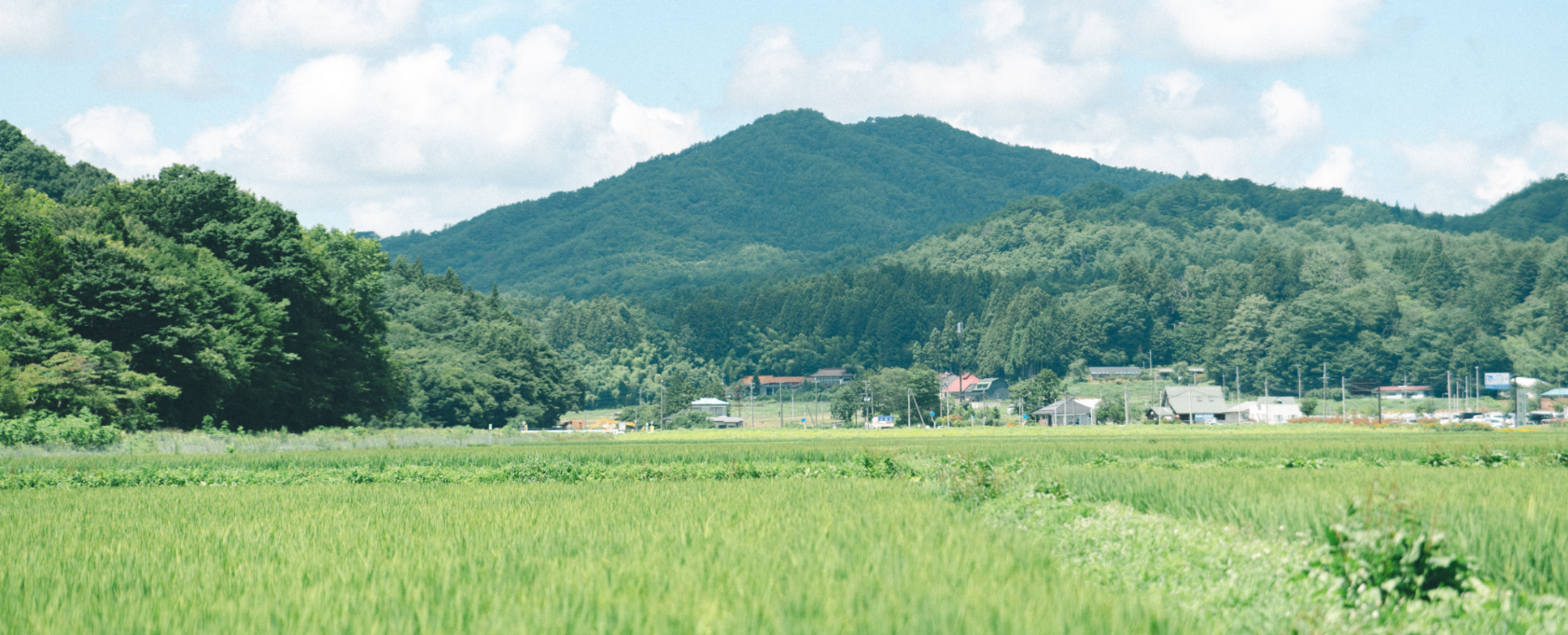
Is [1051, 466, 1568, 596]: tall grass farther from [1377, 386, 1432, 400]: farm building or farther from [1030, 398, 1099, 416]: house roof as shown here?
[1377, 386, 1432, 400]: farm building

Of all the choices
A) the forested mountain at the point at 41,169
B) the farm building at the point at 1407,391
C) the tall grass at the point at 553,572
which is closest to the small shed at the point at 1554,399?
the farm building at the point at 1407,391

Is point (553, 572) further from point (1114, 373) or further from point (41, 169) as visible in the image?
point (1114, 373)

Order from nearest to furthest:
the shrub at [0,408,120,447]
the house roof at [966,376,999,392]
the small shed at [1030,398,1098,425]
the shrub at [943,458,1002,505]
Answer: the shrub at [943,458,1002,505], the shrub at [0,408,120,447], the small shed at [1030,398,1098,425], the house roof at [966,376,999,392]

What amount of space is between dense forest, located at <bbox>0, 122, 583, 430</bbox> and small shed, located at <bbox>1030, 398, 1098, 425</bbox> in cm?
7826

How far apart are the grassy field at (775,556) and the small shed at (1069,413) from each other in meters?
112

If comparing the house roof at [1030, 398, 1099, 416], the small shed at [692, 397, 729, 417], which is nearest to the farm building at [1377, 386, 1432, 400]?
the house roof at [1030, 398, 1099, 416]

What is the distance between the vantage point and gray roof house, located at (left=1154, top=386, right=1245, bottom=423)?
5143 inches

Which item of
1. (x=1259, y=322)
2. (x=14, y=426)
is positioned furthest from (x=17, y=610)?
(x=1259, y=322)

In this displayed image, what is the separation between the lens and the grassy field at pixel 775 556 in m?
7.33

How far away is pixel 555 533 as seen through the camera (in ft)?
41.3

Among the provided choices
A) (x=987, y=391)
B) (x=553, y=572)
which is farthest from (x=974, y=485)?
(x=987, y=391)

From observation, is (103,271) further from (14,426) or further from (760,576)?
(760,576)

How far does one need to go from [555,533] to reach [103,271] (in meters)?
44.1

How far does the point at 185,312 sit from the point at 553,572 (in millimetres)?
47374
